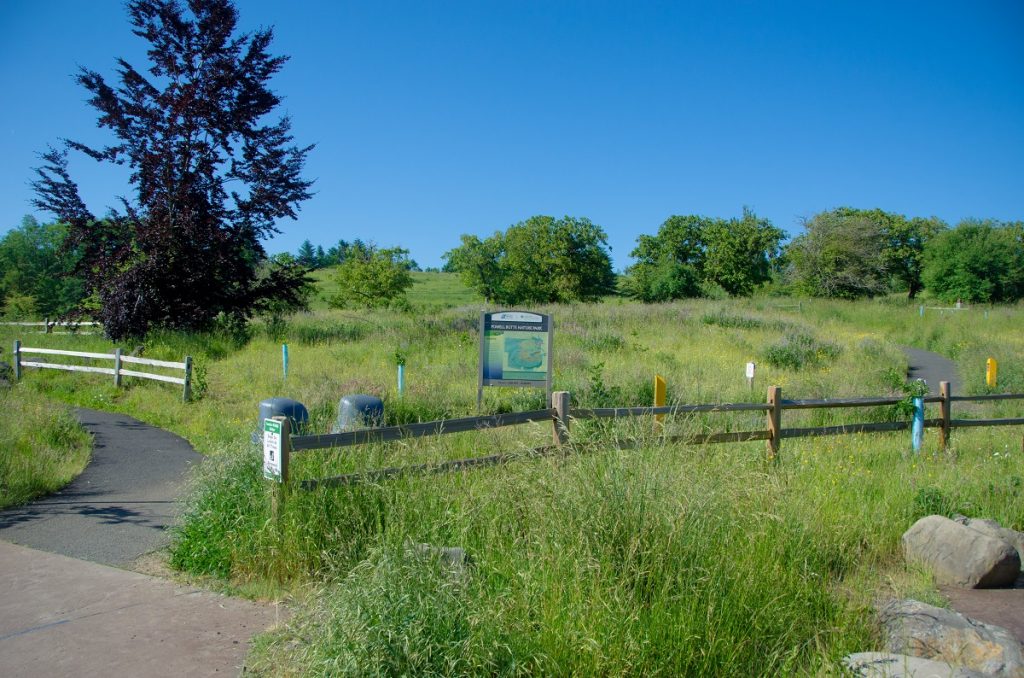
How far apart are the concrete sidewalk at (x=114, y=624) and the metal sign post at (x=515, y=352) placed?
7.83 metres

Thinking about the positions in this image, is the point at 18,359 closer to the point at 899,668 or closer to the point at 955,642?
the point at 899,668

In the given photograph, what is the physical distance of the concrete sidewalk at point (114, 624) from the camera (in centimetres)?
430

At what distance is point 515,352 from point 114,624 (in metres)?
8.91

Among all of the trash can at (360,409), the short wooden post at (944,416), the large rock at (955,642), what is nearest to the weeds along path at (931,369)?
the short wooden post at (944,416)

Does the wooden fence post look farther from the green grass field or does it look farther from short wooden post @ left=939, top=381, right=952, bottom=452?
short wooden post @ left=939, top=381, right=952, bottom=452

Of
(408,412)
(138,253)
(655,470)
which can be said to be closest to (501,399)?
(408,412)

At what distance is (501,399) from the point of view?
14531 mm

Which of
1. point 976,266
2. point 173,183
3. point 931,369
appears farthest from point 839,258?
point 173,183

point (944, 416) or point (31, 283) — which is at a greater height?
point (31, 283)

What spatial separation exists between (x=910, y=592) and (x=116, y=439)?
→ 1196 centimetres

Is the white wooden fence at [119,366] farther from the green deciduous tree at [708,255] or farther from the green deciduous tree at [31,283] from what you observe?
the green deciduous tree at [708,255]

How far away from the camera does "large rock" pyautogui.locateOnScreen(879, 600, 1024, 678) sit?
14.2 ft

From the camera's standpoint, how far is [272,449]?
590 centimetres

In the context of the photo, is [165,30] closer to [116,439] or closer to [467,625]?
[116,439]
